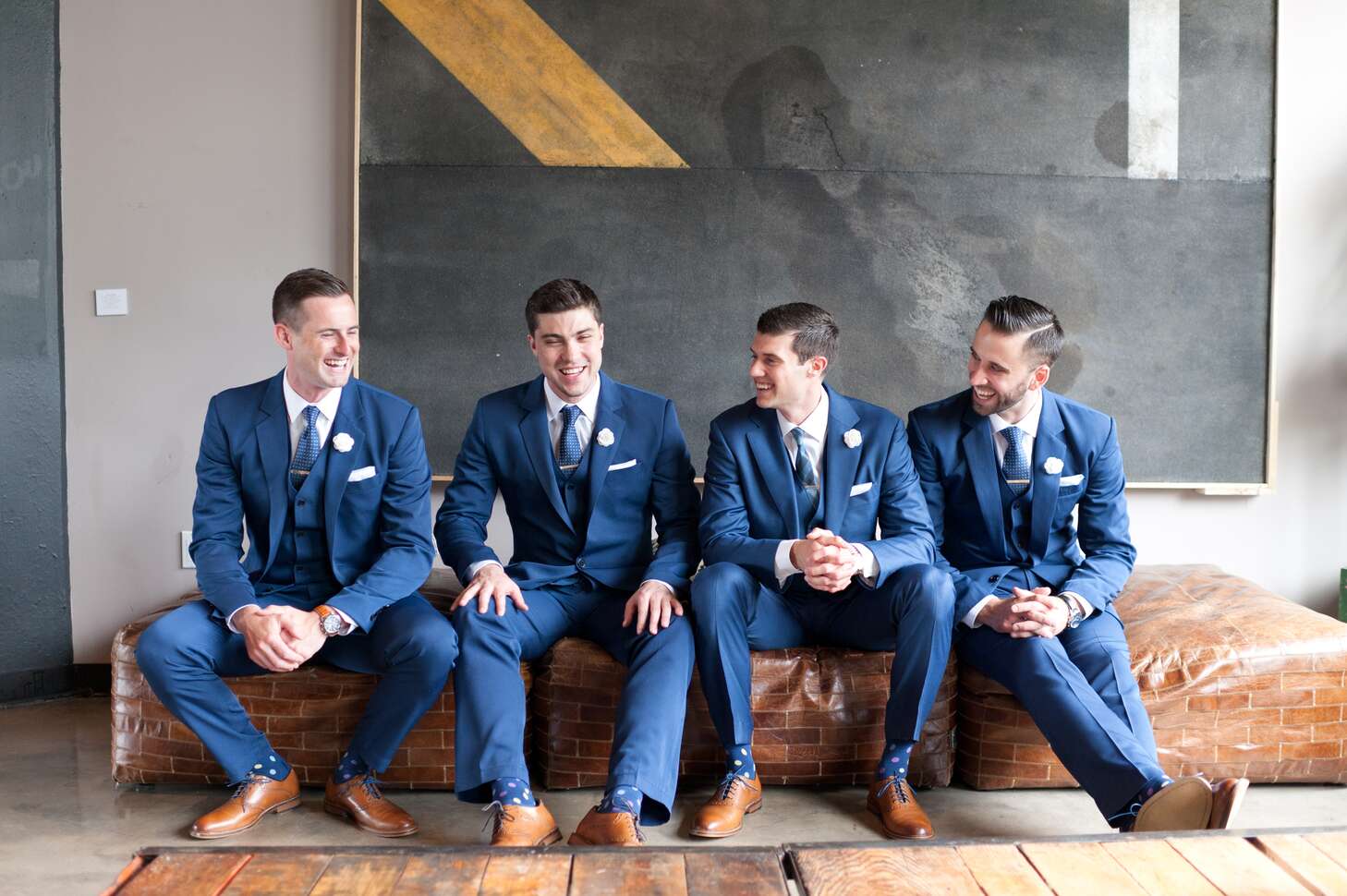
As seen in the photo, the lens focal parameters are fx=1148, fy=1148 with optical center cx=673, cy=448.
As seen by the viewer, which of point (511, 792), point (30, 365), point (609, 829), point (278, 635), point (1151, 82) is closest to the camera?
point (609, 829)

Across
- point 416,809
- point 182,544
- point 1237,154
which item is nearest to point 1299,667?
point 1237,154

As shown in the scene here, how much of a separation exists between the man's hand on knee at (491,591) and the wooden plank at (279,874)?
3.50ft

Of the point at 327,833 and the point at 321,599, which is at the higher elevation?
the point at 321,599

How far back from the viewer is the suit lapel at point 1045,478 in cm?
309

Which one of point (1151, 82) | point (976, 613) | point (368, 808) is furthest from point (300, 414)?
point (1151, 82)

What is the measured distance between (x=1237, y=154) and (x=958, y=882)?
3173mm

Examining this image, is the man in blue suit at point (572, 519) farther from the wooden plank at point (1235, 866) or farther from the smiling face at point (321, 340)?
the wooden plank at point (1235, 866)

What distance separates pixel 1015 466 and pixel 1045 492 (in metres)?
0.11

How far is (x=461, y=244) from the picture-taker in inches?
154

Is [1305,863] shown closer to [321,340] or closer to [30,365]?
[321,340]

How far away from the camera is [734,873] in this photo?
1.74m

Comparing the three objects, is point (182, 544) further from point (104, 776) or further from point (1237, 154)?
point (1237, 154)

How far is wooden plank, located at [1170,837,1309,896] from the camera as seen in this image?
169cm

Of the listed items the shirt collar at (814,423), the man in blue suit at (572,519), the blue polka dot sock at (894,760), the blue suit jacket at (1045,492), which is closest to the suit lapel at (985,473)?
the blue suit jacket at (1045,492)
